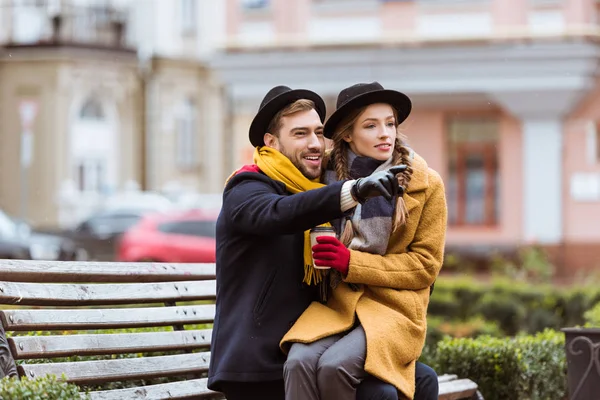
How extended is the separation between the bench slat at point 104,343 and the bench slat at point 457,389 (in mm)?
1137

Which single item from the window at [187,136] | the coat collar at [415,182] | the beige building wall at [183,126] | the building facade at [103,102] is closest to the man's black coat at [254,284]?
the coat collar at [415,182]

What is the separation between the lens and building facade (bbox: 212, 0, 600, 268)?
26969 mm

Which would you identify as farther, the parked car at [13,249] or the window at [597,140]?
the window at [597,140]

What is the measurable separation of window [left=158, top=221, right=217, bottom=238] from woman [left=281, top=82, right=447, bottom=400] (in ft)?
57.3

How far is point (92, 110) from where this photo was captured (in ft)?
142

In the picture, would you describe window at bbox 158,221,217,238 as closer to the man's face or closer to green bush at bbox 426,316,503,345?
green bush at bbox 426,316,503,345

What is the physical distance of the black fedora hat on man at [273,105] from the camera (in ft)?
16.9

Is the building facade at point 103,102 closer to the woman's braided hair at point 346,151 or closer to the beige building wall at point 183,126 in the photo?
the beige building wall at point 183,126

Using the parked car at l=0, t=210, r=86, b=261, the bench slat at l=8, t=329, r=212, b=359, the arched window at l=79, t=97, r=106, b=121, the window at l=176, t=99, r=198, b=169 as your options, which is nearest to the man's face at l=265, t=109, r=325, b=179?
the bench slat at l=8, t=329, r=212, b=359

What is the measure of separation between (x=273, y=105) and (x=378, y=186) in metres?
0.76

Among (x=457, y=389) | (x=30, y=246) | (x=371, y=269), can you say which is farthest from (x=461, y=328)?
(x=30, y=246)

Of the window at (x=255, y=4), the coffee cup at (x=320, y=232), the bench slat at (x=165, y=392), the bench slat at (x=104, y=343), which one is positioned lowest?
the bench slat at (x=165, y=392)

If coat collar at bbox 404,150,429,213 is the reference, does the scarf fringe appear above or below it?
below

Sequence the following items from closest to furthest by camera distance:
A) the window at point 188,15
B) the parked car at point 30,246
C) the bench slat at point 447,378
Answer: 1. the bench slat at point 447,378
2. the parked car at point 30,246
3. the window at point 188,15
